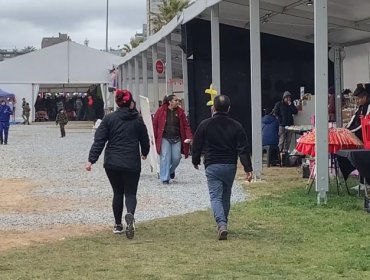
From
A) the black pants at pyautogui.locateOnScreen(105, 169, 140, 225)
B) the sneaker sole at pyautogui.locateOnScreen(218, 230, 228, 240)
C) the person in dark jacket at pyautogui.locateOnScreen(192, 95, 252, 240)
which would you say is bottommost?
the sneaker sole at pyautogui.locateOnScreen(218, 230, 228, 240)

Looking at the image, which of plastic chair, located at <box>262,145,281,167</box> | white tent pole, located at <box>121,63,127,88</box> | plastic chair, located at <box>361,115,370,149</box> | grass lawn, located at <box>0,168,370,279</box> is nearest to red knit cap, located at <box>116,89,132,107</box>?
grass lawn, located at <box>0,168,370,279</box>

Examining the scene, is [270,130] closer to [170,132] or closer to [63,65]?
[170,132]

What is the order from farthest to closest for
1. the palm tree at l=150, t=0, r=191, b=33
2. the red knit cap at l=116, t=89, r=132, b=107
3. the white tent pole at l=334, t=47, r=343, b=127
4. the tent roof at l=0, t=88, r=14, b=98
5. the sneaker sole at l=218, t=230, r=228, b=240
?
the palm tree at l=150, t=0, r=191, b=33
the tent roof at l=0, t=88, r=14, b=98
the white tent pole at l=334, t=47, r=343, b=127
the red knit cap at l=116, t=89, r=132, b=107
the sneaker sole at l=218, t=230, r=228, b=240

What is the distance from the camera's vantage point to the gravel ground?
393 inches

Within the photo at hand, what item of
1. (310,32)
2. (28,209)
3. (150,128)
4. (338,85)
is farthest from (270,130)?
(28,209)

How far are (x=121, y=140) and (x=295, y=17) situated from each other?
8813mm

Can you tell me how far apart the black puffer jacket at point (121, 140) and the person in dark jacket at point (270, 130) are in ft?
26.6

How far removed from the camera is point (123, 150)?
331 inches

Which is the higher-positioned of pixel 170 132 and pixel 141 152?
pixel 170 132

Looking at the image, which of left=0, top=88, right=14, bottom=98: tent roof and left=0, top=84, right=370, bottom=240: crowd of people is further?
left=0, top=88, right=14, bottom=98: tent roof

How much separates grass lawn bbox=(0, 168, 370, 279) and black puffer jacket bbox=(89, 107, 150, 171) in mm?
874

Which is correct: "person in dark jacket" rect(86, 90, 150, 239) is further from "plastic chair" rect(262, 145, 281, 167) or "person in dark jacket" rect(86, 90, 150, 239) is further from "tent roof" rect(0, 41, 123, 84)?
"tent roof" rect(0, 41, 123, 84)

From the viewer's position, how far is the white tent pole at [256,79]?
1348 cm

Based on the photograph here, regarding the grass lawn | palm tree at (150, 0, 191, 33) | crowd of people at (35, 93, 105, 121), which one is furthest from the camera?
palm tree at (150, 0, 191, 33)
